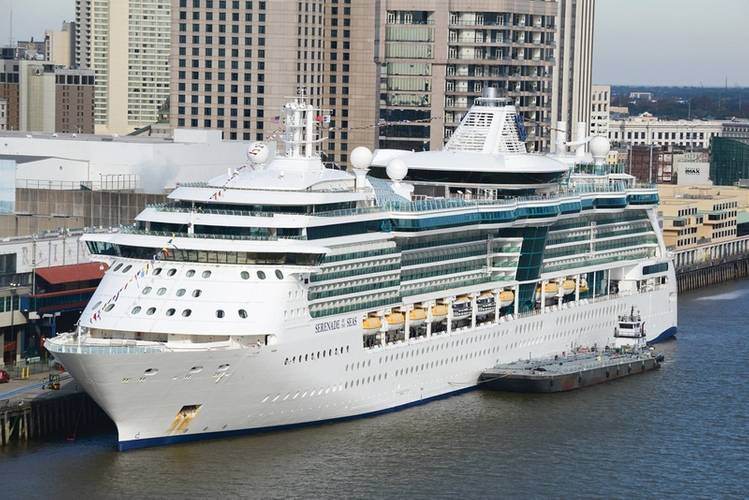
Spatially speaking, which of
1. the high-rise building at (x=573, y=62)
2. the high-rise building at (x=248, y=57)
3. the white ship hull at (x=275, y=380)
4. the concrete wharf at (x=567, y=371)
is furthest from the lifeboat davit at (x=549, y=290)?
the high-rise building at (x=573, y=62)

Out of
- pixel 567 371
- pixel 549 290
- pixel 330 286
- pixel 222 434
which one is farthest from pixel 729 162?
pixel 222 434

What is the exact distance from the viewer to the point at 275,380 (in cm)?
5959

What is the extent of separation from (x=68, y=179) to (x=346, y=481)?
38.8 metres

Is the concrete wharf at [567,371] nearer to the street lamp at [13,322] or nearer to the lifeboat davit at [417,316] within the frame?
the lifeboat davit at [417,316]

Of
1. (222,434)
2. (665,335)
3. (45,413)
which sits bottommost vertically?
(665,335)

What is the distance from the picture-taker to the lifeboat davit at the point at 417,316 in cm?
6712

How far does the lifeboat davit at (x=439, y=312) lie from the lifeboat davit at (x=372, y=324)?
149 inches

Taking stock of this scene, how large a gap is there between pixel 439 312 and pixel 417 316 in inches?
Result: 60.9

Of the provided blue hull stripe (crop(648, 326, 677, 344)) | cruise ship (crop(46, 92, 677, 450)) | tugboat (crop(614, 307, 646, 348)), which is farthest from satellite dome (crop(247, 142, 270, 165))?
blue hull stripe (crop(648, 326, 677, 344))

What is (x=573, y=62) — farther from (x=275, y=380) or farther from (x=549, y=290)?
(x=275, y=380)

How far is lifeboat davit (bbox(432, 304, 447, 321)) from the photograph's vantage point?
224 ft

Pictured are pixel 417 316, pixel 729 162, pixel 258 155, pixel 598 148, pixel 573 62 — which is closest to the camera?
pixel 258 155

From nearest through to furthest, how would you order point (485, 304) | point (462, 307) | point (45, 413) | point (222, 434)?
point (222, 434)
point (45, 413)
point (462, 307)
point (485, 304)

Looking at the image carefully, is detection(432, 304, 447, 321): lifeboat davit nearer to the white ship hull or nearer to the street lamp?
the white ship hull
